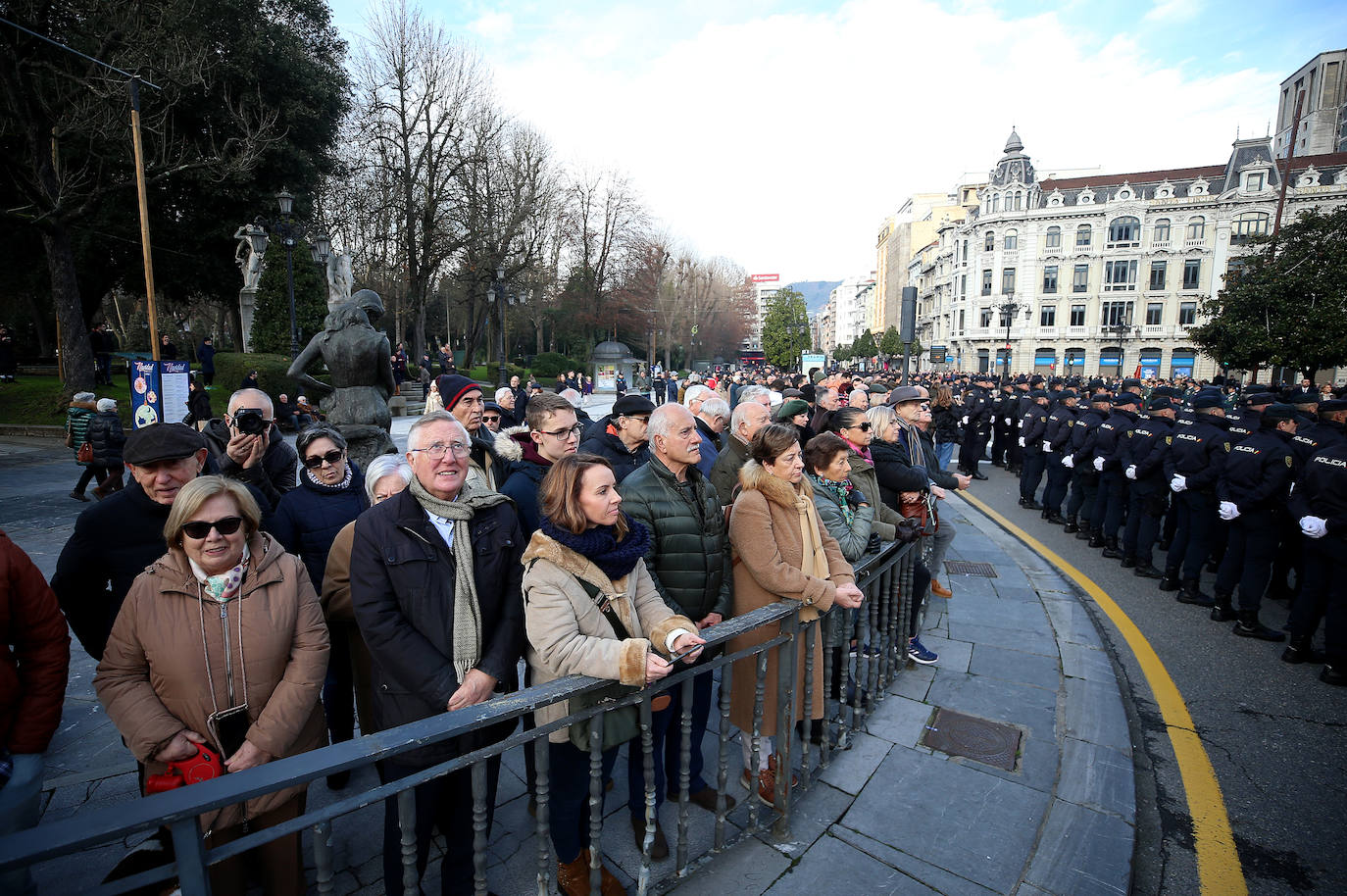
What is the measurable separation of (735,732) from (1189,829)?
238cm

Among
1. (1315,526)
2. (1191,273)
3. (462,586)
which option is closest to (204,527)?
(462,586)

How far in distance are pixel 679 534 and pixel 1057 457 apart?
8.97 m

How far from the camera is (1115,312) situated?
58625 mm

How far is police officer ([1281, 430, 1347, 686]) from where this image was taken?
476 centimetres

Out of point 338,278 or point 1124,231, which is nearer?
point 338,278

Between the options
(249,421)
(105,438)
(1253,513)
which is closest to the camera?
(249,421)

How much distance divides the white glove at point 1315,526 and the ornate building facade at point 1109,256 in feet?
179

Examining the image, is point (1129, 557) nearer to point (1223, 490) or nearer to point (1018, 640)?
point (1223, 490)

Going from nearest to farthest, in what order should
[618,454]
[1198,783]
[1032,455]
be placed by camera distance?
[1198,783] < [618,454] < [1032,455]

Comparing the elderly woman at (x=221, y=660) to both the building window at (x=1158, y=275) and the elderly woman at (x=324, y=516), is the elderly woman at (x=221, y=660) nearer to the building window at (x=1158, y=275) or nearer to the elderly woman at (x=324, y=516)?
the elderly woman at (x=324, y=516)

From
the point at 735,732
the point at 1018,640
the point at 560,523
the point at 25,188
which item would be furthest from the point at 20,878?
the point at 25,188

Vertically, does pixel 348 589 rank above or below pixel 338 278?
below

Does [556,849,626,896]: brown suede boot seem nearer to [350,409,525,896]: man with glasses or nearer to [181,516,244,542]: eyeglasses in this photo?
[350,409,525,896]: man with glasses

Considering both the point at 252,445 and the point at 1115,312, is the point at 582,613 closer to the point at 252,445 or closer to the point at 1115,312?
the point at 252,445
